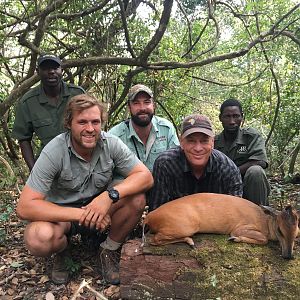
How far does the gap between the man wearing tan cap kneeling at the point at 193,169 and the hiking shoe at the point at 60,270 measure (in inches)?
40.2

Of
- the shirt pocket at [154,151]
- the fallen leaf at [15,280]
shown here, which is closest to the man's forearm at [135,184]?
the shirt pocket at [154,151]

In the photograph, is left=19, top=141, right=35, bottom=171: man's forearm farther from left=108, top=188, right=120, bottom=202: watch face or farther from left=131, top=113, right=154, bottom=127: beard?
left=108, top=188, right=120, bottom=202: watch face

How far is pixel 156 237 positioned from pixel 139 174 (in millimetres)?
657

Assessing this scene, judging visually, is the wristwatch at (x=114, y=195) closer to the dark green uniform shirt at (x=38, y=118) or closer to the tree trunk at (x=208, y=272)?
the tree trunk at (x=208, y=272)

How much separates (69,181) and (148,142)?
1.60 metres

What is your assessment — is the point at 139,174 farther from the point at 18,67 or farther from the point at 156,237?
the point at 18,67

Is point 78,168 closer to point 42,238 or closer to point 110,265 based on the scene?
point 42,238

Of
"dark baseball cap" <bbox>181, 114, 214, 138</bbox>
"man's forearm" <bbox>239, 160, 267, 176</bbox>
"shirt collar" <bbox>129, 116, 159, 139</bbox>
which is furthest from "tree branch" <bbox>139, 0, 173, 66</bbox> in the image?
"man's forearm" <bbox>239, 160, 267, 176</bbox>

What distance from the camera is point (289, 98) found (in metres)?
8.67

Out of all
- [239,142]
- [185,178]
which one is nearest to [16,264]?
[185,178]

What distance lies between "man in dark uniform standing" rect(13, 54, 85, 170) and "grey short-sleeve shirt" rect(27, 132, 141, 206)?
4.81 feet

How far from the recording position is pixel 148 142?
5.31 metres

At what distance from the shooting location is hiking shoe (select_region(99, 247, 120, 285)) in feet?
12.9

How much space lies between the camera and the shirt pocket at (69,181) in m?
3.89
